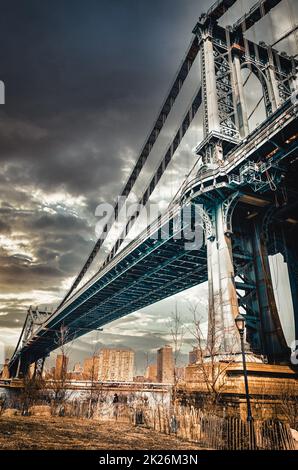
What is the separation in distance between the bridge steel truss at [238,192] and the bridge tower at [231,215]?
6 cm

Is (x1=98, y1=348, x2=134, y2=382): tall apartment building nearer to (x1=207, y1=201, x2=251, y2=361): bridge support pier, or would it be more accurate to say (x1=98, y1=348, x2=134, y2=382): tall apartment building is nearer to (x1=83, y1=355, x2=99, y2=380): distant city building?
(x1=83, y1=355, x2=99, y2=380): distant city building

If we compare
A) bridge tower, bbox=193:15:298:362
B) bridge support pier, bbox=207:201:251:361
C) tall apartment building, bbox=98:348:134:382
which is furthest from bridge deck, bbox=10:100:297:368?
tall apartment building, bbox=98:348:134:382

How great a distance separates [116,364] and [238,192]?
17487 cm

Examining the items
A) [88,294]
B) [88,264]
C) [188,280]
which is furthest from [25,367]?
[188,280]

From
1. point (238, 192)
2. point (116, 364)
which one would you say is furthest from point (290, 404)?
point (116, 364)

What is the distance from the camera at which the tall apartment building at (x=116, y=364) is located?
169m

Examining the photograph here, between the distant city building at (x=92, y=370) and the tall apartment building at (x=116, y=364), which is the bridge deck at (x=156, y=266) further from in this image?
the tall apartment building at (x=116, y=364)

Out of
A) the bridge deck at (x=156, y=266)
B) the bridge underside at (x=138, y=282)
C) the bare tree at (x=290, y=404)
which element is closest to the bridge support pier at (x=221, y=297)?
the bare tree at (x=290, y=404)

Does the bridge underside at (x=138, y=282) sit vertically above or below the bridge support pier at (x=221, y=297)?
above

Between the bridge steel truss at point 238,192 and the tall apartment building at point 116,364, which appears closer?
the bridge steel truss at point 238,192

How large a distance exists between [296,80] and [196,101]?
12117 millimetres

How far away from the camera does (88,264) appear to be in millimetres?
78500

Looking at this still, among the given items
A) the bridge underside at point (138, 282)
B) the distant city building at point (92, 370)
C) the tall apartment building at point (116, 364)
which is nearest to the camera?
the bridge underside at point (138, 282)

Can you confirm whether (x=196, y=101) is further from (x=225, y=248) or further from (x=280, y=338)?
(x=280, y=338)
